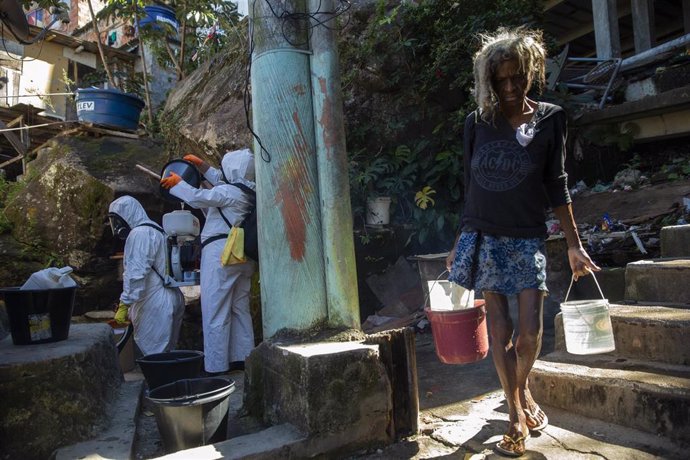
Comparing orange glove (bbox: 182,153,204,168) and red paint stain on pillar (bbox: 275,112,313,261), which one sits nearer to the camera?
red paint stain on pillar (bbox: 275,112,313,261)

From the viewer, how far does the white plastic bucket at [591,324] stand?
8.15 feet

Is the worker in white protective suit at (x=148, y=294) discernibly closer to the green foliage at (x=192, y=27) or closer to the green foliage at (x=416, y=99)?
the green foliage at (x=416, y=99)

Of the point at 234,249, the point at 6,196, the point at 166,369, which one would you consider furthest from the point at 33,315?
the point at 6,196

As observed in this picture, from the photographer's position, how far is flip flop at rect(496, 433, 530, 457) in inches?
90.6

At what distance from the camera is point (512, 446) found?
231 cm

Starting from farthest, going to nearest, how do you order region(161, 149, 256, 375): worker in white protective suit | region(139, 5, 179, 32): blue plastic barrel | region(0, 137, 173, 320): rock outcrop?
region(139, 5, 179, 32): blue plastic barrel < region(0, 137, 173, 320): rock outcrop < region(161, 149, 256, 375): worker in white protective suit

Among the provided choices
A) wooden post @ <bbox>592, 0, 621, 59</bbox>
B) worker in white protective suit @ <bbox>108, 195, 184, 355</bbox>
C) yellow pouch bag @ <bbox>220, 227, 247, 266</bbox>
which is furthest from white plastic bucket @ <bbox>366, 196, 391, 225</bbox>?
wooden post @ <bbox>592, 0, 621, 59</bbox>

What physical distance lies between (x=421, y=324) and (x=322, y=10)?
3.63 metres

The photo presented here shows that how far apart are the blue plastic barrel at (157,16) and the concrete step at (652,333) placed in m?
9.78

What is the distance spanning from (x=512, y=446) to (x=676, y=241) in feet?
8.67

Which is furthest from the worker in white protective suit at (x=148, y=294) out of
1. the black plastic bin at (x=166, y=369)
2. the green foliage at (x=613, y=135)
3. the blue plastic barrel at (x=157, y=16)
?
the blue plastic barrel at (x=157, y=16)

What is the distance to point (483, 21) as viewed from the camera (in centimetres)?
639

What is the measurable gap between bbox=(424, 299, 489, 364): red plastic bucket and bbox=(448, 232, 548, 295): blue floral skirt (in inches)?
9.4

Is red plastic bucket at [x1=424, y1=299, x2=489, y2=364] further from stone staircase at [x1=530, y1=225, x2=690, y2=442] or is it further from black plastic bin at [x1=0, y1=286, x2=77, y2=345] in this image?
black plastic bin at [x1=0, y1=286, x2=77, y2=345]
